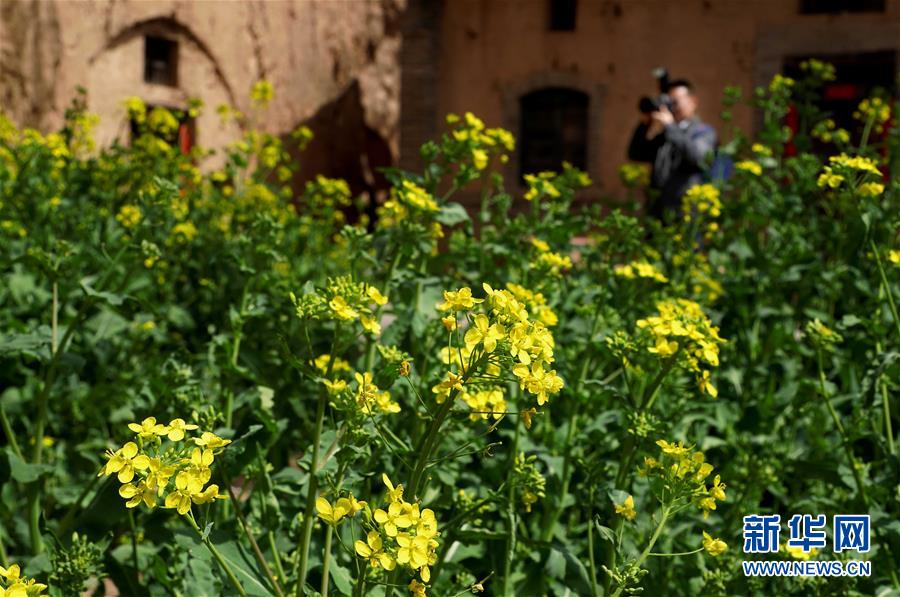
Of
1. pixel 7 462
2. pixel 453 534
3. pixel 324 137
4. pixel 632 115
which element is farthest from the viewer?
pixel 324 137

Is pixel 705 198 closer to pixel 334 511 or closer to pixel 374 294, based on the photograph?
pixel 374 294

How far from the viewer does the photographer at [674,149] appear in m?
6.12

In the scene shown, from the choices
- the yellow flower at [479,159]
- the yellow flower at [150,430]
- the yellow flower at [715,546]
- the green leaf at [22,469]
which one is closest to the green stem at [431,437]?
the yellow flower at [150,430]

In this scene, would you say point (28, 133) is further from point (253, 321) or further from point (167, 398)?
point (167, 398)

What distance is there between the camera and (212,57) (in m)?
12.4

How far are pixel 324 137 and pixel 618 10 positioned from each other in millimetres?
4037

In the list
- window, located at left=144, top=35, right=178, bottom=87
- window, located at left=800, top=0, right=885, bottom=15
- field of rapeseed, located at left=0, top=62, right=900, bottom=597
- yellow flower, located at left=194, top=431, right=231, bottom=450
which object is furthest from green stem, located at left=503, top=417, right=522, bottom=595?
window, located at left=800, top=0, right=885, bottom=15

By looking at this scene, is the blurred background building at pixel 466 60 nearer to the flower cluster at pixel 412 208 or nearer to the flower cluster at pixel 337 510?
the flower cluster at pixel 412 208

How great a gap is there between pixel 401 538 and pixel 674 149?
17.0 ft

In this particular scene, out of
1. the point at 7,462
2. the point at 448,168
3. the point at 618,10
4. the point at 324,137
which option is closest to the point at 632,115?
the point at 618,10

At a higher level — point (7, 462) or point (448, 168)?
point (448, 168)

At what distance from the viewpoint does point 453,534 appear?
7.23 ft

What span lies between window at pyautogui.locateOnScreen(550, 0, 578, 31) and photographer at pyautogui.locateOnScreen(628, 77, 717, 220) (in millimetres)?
6341

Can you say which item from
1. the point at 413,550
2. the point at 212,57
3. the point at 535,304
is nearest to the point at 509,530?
the point at 535,304
